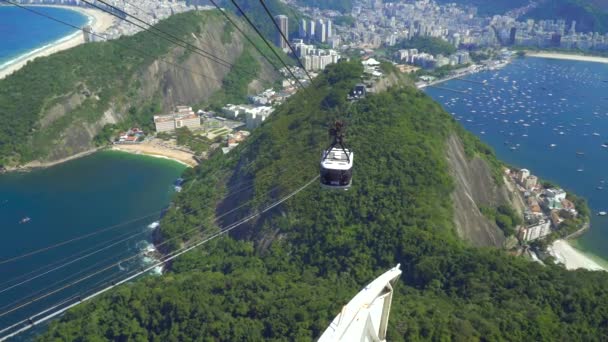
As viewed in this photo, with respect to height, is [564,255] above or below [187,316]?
below

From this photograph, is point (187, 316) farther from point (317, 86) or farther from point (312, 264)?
point (317, 86)

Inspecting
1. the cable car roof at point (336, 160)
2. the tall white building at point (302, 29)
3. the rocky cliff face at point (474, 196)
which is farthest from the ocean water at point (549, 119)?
the tall white building at point (302, 29)

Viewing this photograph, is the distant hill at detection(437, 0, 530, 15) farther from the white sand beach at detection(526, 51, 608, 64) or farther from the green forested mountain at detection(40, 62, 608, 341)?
the green forested mountain at detection(40, 62, 608, 341)

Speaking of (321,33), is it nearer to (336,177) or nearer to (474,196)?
(474,196)

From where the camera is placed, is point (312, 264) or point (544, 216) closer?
point (312, 264)

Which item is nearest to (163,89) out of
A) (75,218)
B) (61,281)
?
(75,218)

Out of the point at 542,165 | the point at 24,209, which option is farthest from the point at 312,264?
the point at 542,165
